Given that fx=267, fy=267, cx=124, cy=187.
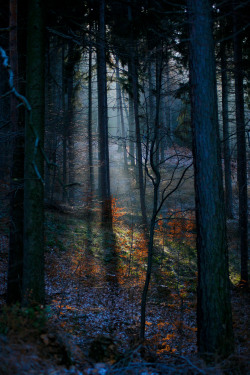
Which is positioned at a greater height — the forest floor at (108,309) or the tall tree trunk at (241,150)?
the tall tree trunk at (241,150)

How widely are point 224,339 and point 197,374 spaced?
1295 mm

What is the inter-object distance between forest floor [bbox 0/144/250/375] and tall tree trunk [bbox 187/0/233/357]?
51 centimetres

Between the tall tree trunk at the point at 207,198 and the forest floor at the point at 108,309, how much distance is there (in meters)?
0.51

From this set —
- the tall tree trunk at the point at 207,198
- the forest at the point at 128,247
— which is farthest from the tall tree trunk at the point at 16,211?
the tall tree trunk at the point at 207,198

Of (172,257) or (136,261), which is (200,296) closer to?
(136,261)

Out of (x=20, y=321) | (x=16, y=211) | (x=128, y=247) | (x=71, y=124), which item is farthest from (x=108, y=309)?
(x=71, y=124)

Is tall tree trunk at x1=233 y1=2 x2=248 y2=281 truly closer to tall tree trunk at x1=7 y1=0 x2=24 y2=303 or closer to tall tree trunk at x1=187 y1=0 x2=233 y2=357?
tall tree trunk at x1=187 y1=0 x2=233 y2=357

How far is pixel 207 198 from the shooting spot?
16.1ft

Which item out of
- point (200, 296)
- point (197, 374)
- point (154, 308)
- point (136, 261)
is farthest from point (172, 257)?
point (197, 374)

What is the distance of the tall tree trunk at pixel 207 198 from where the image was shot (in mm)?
4637

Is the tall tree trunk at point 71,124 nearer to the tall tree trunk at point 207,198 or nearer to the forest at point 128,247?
the forest at point 128,247

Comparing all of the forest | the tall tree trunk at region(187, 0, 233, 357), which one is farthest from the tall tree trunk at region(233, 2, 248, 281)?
the tall tree trunk at region(187, 0, 233, 357)

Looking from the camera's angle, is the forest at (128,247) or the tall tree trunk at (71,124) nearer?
the forest at (128,247)

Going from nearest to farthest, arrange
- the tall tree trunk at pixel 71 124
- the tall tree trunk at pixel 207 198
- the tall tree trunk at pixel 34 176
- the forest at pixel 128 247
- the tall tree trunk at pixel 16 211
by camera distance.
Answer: the forest at pixel 128 247, the tall tree trunk at pixel 207 198, the tall tree trunk at pixel 34 176, the tall tree trunk at pixel 16 211, the tall tree trunk at pixel 71 124
